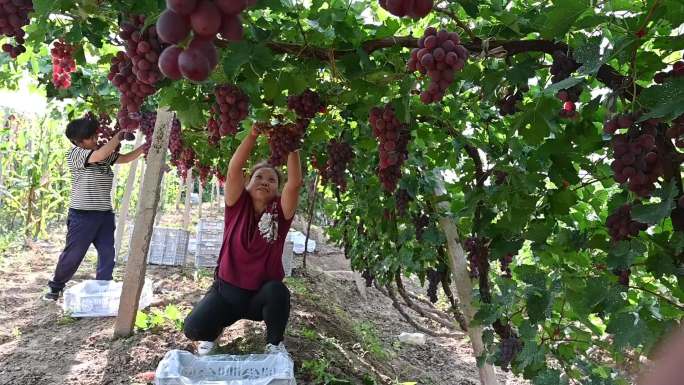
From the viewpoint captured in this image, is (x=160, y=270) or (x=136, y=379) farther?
(x=160, y=270)

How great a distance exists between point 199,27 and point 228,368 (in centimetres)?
286

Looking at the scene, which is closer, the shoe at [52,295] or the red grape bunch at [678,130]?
the red grape bunch at [678,130]

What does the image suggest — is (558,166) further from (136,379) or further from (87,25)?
(136,379)

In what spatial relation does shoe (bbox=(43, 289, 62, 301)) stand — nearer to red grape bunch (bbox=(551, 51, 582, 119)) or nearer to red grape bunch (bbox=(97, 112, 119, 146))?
red grape bunch (bbox=(97, 112, 119, 146))

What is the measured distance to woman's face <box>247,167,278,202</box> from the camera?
3727mm

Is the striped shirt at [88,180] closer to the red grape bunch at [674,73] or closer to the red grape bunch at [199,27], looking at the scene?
the red grape bunch at [674,73]

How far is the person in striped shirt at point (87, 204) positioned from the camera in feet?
17.1

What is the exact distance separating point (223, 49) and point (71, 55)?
1.19 metres

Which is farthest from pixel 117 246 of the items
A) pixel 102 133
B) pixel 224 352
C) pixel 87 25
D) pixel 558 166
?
pixel 558 166

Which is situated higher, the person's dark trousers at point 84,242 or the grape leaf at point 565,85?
the grape leaf at point 565,85

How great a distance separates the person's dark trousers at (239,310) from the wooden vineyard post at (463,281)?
1083 mm

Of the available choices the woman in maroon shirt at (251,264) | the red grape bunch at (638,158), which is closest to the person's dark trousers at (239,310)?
the woman in maroon shirt at (251,264)

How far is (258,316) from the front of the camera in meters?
3.70

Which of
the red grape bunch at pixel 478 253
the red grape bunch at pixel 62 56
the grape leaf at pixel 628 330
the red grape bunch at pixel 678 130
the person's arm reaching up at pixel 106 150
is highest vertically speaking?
the red grape bunch at pixel 62 56
